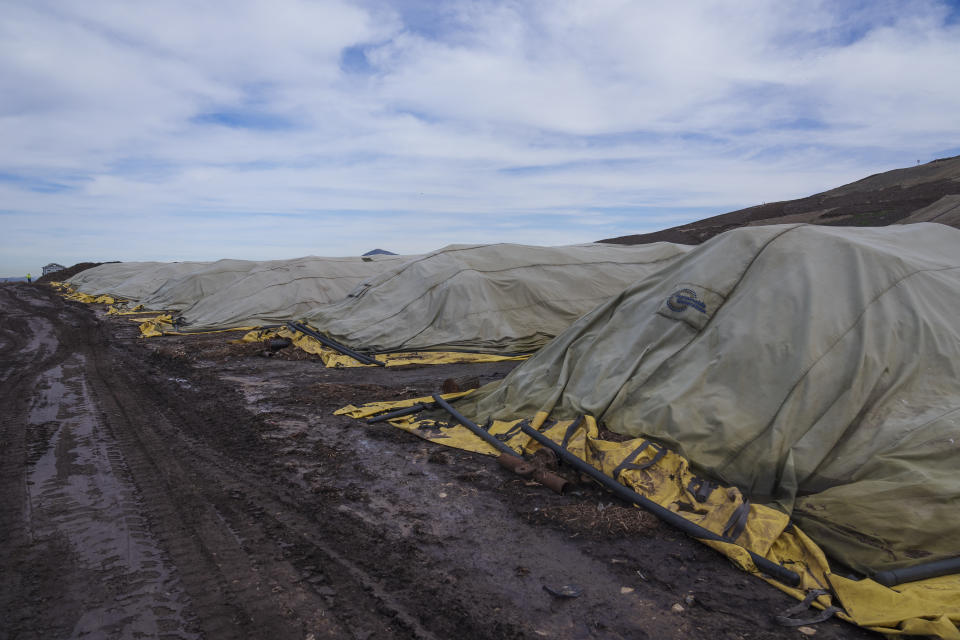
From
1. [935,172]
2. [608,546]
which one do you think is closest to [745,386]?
[608,546]

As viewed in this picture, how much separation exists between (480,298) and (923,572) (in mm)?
8753

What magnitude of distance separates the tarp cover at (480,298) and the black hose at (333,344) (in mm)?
159

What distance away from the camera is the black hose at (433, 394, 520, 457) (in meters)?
4.84

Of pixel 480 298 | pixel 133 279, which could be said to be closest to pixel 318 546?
pixel 480 298

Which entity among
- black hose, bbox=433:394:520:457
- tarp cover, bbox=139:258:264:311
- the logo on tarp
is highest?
tarp cover, bbox=139:258:264:311

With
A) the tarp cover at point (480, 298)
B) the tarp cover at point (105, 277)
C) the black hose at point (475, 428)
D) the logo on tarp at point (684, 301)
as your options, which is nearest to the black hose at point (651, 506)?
Answer: the black hose at point (475, 428)

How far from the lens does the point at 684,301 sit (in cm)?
500

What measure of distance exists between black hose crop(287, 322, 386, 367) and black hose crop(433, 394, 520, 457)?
3.92 meters

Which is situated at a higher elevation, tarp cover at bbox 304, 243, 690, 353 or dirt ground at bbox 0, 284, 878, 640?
tarp cover at bbox 304, 243, 690, 353

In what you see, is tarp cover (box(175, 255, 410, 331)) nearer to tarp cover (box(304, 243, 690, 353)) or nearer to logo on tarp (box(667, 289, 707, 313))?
tarp cover (box(304, 243, 690, 353))

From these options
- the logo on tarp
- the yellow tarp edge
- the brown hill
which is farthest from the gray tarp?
the brown hill

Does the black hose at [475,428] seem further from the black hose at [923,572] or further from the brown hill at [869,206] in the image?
the brown hill at [869,206]

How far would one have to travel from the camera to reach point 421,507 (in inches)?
155

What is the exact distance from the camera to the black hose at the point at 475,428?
4.84 meters
